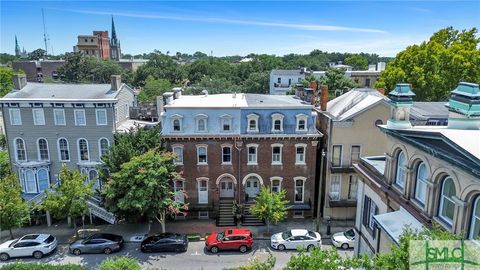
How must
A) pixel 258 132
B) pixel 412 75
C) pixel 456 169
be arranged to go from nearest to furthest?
pixel 456 169
pixel 258 132
pixel 412 75

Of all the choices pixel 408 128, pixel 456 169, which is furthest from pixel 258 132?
pixel 456 169

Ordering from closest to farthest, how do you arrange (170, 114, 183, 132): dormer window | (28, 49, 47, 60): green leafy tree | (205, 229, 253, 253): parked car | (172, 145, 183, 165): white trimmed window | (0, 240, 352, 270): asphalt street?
(0, 240, 352, 270): asphalt street, (205, 229, 253, 253): parked car, (170, 114, 183, 132): dormer window, (172, 145, 183, 165): white trimmed window, (28, 49, 47, 60): green leafy tree

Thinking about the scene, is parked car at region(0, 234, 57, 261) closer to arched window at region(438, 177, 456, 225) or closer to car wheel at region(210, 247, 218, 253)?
car wheel at region(210, 247, 218, 253)

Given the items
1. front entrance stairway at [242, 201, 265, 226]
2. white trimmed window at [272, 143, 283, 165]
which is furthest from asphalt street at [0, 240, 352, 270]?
white trimmed window at [272, 143, 283, 165]

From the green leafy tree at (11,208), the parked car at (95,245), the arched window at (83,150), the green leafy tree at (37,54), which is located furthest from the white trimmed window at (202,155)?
the green leafy tree at (37,54)

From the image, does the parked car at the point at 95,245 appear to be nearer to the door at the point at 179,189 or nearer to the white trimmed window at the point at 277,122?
the door at the point at 179,189

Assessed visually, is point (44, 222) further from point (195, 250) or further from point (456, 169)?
point (456, 169)
